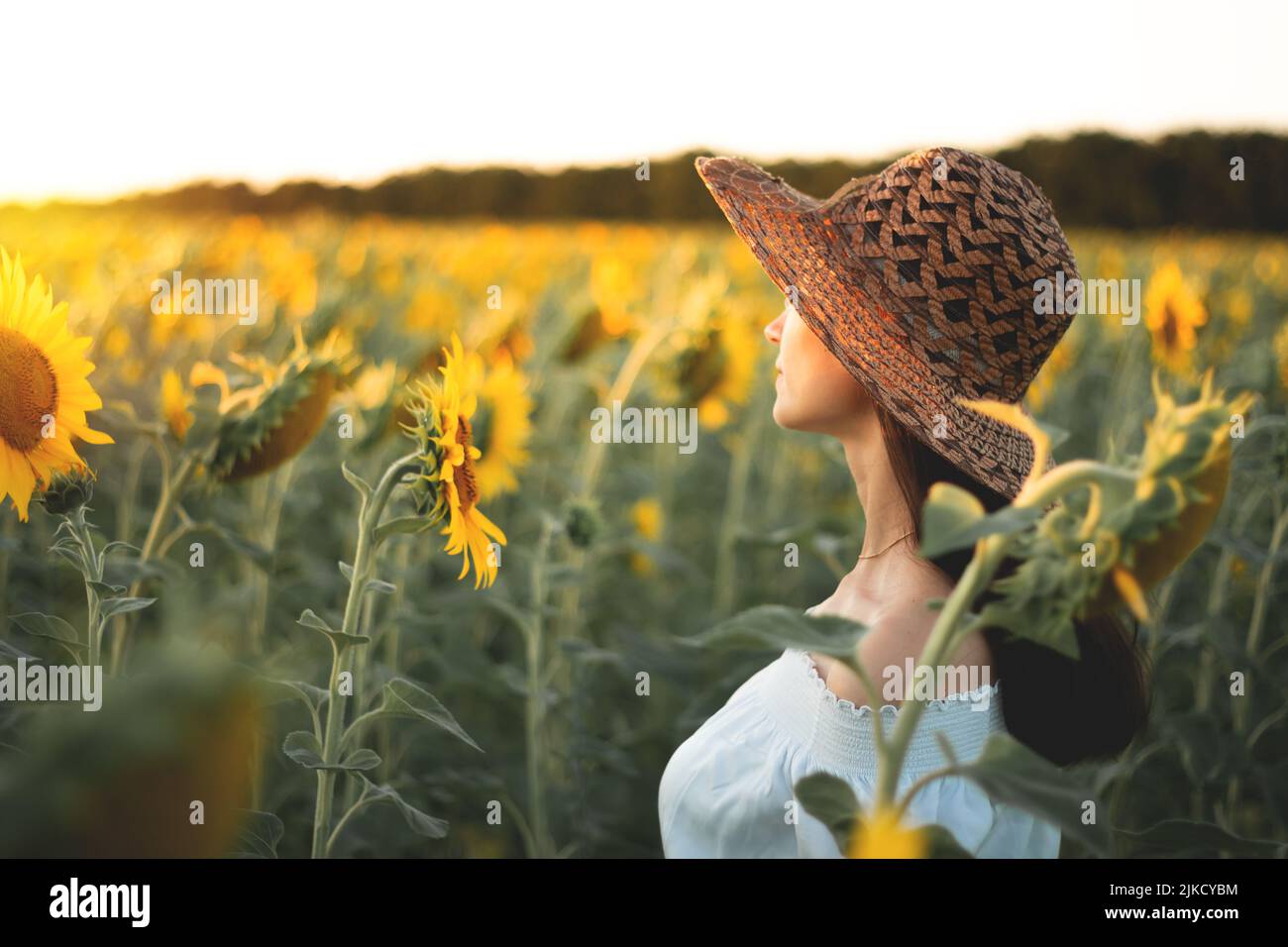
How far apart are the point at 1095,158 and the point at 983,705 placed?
63.0ft

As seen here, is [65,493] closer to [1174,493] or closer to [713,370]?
[1174,493]

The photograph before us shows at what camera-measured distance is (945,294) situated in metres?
1.34

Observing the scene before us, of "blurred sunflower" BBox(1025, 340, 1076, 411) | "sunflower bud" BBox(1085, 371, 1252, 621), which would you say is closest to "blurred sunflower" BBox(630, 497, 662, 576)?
"blurred sunflower" BBox(1025, 340, 1076, 411)

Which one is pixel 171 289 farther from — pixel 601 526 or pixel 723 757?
pixel 723 757

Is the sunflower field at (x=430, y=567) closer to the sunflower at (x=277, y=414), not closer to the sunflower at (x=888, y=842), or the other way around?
the sunflower at (x=277, y=414)

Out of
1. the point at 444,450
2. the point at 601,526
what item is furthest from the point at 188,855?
the point at 601,526

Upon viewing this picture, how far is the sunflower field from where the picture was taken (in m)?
1.12

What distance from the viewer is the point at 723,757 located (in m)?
1.37

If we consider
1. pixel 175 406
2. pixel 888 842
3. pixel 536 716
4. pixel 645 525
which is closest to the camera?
pixel 888 842
